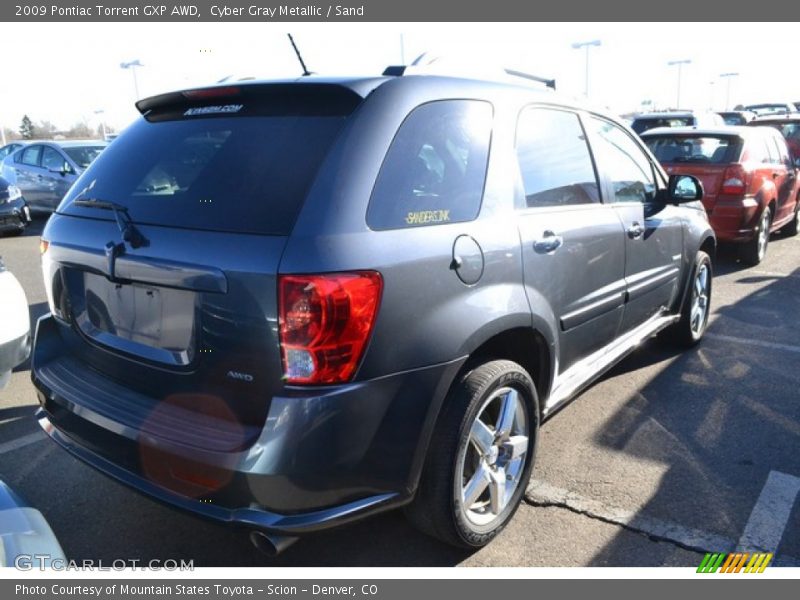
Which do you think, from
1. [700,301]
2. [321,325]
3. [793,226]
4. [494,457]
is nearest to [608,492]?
[494,457]

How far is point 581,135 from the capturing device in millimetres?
3469

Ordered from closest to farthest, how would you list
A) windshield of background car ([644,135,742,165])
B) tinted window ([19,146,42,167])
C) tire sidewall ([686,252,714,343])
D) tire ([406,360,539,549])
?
tire ([406,360,539,549]) → tire sidewall ([686,252,714,343]) → windshield of background car ([644,135,742,165]) → tinted window ([19,146,42,167])

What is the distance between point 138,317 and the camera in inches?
91.4

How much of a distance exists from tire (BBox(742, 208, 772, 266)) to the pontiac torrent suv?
6.04 meters

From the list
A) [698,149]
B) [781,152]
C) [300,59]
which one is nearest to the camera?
[300,59]

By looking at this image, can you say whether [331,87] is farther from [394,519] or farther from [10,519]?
[394,519]

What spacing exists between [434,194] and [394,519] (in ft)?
4.88

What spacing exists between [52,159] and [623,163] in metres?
12.4

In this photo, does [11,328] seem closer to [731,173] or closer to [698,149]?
[731,173]

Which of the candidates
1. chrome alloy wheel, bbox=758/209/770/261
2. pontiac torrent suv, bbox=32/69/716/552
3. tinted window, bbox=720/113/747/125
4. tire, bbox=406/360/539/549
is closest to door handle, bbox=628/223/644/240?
pontiac torrent suv, bbox=32/69/716/552

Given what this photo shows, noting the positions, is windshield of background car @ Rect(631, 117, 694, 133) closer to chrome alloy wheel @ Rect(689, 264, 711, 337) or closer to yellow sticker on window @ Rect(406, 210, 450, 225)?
chrome alloy wheel @ Rect(689, 264, 711, 337)

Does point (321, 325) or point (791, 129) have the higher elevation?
point (321, 325)

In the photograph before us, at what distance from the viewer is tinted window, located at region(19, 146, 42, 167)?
43.1 ft

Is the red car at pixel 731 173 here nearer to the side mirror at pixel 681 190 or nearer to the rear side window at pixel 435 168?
the side mirror at pixel 681 190
